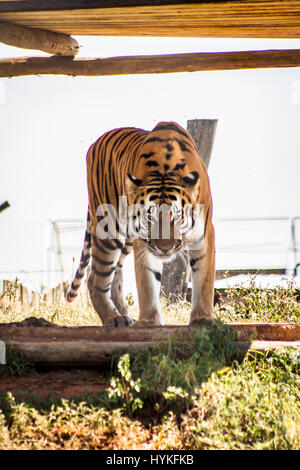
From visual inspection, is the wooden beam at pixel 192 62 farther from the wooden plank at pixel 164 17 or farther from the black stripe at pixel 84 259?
the black stripe at pixel 84 259

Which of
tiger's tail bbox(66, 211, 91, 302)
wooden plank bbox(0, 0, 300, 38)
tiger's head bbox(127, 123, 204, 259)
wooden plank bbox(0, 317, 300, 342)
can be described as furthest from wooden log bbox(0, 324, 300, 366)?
wooden plank bbox(0, 0, 300, 38)

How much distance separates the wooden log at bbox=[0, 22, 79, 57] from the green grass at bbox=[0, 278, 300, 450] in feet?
10.2

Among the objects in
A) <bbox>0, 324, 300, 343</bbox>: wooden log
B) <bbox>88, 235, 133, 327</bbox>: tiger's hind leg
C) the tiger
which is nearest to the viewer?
<bbox>0, 324, 300, 343</bbox>: wooden log

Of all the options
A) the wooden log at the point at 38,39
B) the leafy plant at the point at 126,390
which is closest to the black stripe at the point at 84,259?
the wooden log at the point at 38,39

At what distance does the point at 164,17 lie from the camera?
5.94m

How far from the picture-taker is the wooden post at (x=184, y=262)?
30.9ft

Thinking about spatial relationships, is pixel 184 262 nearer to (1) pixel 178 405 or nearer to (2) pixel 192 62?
(2) pixel 192 62

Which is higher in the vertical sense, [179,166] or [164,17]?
[164,17]

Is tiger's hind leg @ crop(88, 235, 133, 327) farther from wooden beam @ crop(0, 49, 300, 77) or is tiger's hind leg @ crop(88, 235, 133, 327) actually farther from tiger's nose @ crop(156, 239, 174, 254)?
wooden beam @ crop(0, 49, 300, 77)

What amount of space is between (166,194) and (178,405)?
6.45 feet

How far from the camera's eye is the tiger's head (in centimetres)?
558

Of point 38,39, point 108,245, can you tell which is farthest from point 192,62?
point 108,245

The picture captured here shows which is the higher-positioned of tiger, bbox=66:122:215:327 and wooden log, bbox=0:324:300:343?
tiger, bbox=66:122:215:327

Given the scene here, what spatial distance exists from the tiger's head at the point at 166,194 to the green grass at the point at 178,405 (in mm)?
856
